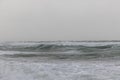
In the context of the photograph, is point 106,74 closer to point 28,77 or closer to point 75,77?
point 75,77

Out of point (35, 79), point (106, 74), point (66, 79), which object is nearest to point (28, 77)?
point (35, 79)

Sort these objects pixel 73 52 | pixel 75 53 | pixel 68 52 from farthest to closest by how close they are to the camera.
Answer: pixel 68 52 < pixel 73 52 < pixel 75 53

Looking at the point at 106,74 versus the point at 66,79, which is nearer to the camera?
the point at 66,79

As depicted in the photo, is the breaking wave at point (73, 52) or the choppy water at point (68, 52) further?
the breaking wave at point (73, 52)

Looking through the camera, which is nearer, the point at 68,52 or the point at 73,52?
the point at 73,52

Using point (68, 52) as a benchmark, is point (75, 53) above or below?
above

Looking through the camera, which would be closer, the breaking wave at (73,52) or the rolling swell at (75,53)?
the rolling swell at (75,53)

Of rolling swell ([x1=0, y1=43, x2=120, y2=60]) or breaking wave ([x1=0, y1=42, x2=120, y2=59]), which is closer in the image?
rolling swell ([x1=0, y1=43, x2=120, y2=60])

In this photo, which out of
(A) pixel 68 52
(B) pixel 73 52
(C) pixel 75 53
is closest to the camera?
(C) pixel 75 53

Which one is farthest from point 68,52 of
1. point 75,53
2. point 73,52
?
point 75,53

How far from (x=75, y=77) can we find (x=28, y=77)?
73.6 inches

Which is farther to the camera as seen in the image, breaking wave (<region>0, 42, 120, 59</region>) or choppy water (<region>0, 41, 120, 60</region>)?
breaking wave (<region>0, 42, 120, 59</region>)

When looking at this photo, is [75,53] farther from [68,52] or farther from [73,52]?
[68,52]

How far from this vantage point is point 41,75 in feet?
41.5
